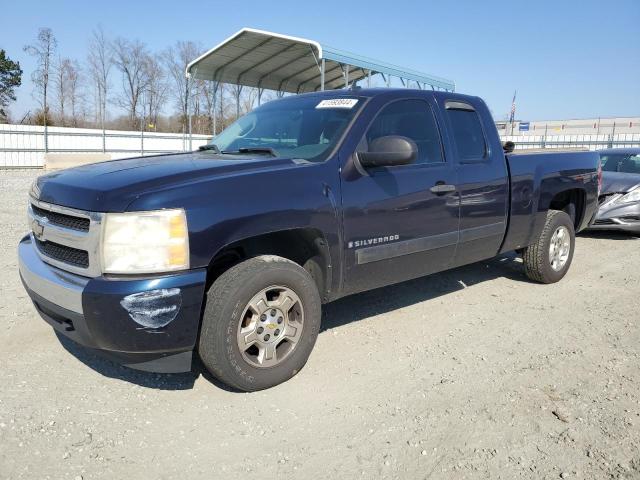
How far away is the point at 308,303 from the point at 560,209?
13.3ft

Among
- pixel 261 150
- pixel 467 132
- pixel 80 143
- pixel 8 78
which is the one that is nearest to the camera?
pixel 261 150

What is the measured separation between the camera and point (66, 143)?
23.4 meters

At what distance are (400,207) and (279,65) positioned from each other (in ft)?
55.4

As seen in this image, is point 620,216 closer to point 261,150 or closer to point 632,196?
point 632,196

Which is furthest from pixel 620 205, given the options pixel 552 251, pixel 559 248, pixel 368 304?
pixel 368 304

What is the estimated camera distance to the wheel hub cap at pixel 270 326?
2988 mm

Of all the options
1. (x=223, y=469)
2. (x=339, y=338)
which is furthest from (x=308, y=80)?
(x=223, y=469)

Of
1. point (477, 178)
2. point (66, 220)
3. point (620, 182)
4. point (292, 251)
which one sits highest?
point (477, 178)

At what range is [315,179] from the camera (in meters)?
3.24

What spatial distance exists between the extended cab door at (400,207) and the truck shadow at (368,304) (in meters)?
0.78

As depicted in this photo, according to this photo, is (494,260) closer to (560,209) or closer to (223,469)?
(560,209)

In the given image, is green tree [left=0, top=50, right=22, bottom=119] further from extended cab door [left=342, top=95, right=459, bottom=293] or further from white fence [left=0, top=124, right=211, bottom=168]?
extended cab door [left=342, top=95, right=459, bottom=293]

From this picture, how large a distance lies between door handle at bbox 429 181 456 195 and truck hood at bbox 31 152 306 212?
4.27ft

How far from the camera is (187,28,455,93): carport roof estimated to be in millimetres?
16000
